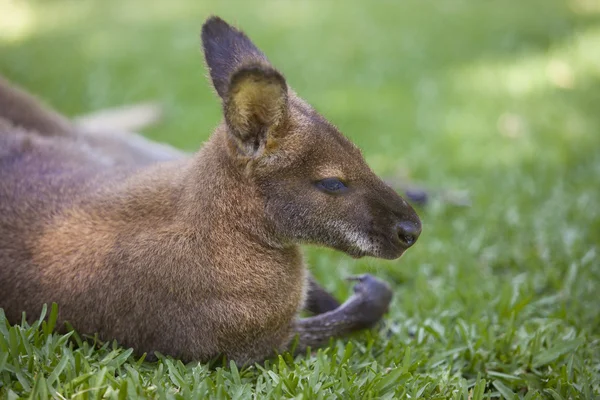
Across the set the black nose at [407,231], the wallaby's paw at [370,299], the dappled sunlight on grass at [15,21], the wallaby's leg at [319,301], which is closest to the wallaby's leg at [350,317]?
the wallaby's paw at [370,299]

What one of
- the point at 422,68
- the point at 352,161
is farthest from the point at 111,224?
the point at 422,68

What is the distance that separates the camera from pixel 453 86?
30.2ft

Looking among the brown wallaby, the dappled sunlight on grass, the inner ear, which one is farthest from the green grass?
the inner ear

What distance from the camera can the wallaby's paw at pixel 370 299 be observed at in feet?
12.7

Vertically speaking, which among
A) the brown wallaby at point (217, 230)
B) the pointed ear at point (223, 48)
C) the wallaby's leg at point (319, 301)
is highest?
the pointed ear at point (223, 48)

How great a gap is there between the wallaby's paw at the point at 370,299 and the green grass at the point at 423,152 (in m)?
0.13

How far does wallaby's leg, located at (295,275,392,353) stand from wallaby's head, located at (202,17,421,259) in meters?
0.59

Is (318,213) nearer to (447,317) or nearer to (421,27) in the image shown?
(447,317)

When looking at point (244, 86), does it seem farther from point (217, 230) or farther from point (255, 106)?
point (217, 230)

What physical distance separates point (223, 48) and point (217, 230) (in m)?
0.90

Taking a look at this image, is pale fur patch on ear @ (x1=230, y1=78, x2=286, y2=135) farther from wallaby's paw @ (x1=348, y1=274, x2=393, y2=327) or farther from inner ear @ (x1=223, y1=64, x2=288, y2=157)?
wallaby's paw @ (x1=348, y1=274, x2=393, y2=327)

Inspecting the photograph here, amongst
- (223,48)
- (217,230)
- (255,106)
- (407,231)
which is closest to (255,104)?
(255,106)

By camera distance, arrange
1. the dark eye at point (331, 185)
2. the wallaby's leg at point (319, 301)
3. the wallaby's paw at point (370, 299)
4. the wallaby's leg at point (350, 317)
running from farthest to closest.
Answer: the wallaby's leg at point (319, 301)
the wallaby's paw at point (370, 299)
the wallaby's leg at point (350, 317)
the dark eye at point (331, 185)

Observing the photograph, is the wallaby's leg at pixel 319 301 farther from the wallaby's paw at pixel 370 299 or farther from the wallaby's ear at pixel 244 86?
the wallaby's ear at pixel 244 86
